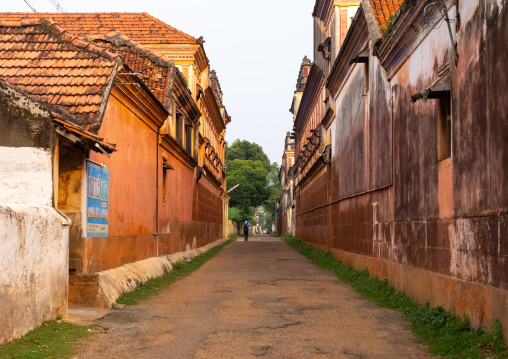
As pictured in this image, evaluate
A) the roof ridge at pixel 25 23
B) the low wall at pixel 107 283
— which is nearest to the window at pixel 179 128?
the low wall at pixel 107 283

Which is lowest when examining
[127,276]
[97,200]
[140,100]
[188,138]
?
[127,276]

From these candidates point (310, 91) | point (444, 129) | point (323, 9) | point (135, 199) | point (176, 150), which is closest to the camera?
point (444, 129)

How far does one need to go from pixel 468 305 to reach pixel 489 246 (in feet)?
3.17

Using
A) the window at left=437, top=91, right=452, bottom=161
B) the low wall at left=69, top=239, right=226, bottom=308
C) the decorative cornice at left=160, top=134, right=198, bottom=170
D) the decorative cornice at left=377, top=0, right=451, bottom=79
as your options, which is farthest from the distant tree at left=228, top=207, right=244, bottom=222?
the window at left=437, top=91, right=452, bottom=161

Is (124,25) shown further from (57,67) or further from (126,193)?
(57,67)

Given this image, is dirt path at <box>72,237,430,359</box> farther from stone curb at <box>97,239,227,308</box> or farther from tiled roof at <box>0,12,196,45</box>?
tiled roof at <box>0,12,196,45</box>

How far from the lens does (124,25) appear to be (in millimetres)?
28109

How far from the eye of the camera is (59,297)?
7.84 metres

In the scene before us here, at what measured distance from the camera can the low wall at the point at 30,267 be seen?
6.14 m

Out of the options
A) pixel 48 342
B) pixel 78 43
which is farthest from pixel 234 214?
pixel 48 342

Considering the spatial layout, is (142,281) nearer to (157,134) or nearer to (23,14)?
(157,134)

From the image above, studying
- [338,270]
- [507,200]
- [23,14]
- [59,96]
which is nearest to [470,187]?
[507,200]

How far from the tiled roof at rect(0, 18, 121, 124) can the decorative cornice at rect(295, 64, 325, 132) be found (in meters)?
16.7

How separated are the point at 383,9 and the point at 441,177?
7.08 metres
